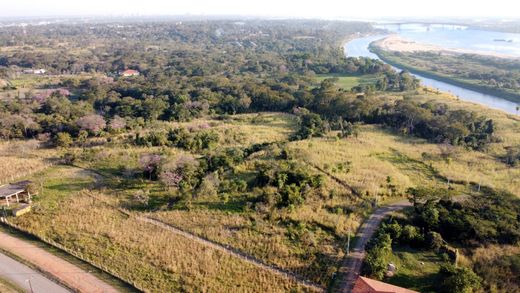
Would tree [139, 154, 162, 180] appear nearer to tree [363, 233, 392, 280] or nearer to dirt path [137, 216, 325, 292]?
dirt path [137, 216, 325, 292]

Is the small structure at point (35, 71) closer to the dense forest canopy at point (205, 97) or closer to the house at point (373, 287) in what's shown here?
the dense forest canopy at point (205, 97)

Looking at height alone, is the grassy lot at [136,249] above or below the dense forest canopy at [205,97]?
below

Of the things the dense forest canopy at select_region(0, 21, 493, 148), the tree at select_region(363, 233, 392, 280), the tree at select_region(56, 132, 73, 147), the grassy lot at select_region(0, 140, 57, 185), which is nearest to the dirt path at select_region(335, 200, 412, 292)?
the tree at select_region(363, 233, 392, 280)

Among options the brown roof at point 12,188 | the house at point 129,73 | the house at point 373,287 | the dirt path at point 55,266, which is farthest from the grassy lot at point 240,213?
the house at point 129,73

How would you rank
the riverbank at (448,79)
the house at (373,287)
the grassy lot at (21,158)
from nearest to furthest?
the house at (373,287)
the grassy lot at (21,158)
the riverbank at (448,79)

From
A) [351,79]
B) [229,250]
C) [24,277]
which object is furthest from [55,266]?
[351,79]

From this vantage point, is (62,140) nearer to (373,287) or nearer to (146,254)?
(146,254)
